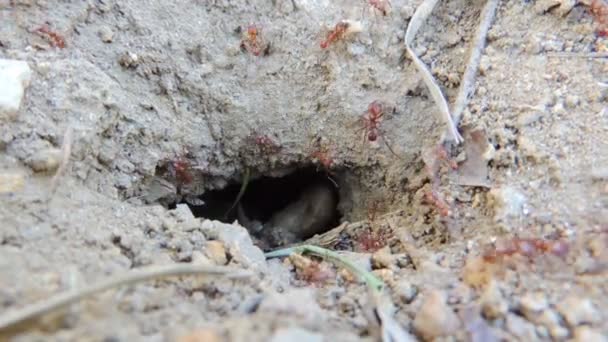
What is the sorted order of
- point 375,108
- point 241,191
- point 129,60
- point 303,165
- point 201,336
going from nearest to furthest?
point 201,336
point 129,60
point 375,108
point 303,165
point 241,191

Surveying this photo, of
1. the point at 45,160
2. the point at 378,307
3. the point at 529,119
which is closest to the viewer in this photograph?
the point at 378,307

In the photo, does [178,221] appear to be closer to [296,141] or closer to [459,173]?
[296,141]

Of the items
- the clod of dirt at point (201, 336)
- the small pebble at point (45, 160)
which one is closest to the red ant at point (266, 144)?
the small pebble at point (45, 160)

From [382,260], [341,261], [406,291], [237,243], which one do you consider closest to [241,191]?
[237,243]

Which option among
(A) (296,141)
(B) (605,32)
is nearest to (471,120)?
(B) (605,32)

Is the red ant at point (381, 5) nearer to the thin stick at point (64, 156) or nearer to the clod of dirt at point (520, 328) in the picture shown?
the thin stick at point (64, 156)

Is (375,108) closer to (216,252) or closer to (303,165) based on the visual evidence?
(303,165)
